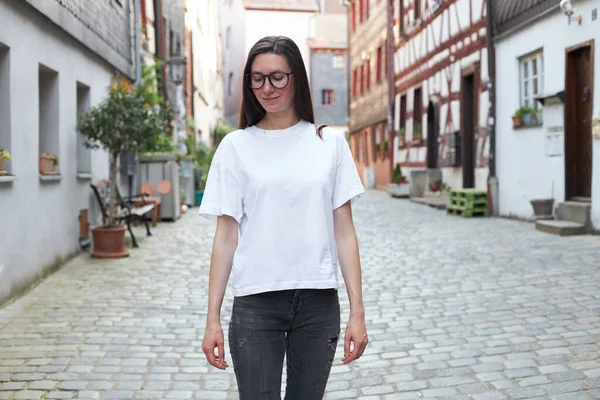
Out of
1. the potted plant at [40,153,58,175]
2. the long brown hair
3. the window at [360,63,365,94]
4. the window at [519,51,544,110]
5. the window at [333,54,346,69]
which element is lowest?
the potted plant at [40,153,58,175]

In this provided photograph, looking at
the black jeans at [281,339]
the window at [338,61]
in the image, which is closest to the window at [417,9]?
the black jeans at [281,339]

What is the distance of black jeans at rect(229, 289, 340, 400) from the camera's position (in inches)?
80.6

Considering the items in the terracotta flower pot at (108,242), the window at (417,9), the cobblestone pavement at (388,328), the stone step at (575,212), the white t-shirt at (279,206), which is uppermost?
the window at (417,9)

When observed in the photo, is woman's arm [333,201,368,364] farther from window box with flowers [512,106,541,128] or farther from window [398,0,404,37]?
window [398,0,404,37]

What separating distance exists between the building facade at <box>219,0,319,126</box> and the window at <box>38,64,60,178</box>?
102 ft

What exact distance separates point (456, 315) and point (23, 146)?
13.2 ft

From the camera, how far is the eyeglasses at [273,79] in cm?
209

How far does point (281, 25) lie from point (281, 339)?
3987 cm

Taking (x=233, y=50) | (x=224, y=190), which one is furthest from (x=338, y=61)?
(x=224, y=190)

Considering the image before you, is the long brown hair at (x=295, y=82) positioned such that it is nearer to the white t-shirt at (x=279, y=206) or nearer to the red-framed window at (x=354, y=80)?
the white t-shirt at (x=279, y=206)

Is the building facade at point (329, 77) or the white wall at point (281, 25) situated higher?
the white wall at point (281, 25)

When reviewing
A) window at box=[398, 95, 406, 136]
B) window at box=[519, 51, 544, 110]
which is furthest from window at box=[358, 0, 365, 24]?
window at box=[519, 51, 544, 110]

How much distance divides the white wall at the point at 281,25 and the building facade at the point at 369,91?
9321 mm

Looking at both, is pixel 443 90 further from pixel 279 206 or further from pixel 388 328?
pixel 279 206
